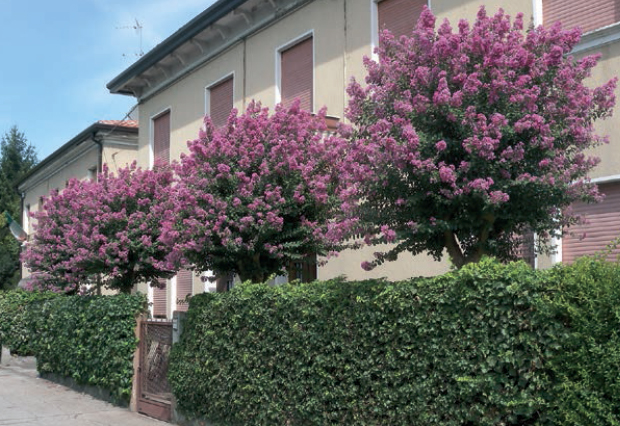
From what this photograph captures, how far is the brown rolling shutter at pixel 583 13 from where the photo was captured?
8.48 metres

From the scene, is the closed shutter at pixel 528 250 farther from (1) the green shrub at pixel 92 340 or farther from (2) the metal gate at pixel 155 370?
(1) the green shrub at pixel 92 340

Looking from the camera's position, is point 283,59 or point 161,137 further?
point 161,137

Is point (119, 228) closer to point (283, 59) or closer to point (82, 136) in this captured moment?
point (283, 59)

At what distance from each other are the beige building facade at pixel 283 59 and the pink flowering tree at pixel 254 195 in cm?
206

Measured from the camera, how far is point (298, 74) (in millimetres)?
13734

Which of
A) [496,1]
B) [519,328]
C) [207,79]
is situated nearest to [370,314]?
[519,328]

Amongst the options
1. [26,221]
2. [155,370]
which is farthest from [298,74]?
[26,221]

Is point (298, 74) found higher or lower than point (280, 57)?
lower

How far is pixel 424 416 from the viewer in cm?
584

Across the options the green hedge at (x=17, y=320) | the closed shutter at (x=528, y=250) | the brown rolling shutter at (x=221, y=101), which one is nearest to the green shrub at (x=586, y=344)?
the closed shutter at (x=528, y=250)

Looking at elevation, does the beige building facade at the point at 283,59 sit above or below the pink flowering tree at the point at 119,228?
above

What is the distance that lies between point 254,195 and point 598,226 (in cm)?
437

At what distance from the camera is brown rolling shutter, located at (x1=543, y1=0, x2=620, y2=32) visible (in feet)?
27.8

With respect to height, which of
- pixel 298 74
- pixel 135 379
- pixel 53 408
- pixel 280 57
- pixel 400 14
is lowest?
pixel 53 408
